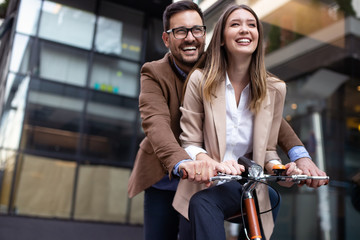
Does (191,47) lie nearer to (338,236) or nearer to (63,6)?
(338,236)

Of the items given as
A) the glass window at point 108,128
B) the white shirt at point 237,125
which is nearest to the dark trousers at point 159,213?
the white shirt at point 237,125

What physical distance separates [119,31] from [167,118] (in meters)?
11.1

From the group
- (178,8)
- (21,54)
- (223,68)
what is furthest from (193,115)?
(21,54)

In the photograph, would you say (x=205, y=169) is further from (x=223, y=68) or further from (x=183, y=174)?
(x=223, y=68)

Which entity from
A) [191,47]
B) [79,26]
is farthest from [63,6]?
[191,47]

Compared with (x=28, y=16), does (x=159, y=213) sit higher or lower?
lower

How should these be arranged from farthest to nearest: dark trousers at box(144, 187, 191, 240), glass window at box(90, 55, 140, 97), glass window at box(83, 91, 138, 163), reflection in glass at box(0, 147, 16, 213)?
glass window at box(90, 55, 140, 97)
glass window at box(83, 91, 138, 163)
reflection in glass at box(0, 147, 16, 213)
dark trousers at box(144, 187, 191, 240)

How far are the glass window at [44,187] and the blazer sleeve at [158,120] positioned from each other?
9.26 m

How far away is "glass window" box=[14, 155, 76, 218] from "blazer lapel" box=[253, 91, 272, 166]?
32.1 feet

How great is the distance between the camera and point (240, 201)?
186cm

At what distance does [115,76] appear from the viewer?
1241 cm

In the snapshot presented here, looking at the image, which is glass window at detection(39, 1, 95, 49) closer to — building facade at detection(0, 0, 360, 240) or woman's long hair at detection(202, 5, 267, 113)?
building facade at detection(0, 0, 360, 240)

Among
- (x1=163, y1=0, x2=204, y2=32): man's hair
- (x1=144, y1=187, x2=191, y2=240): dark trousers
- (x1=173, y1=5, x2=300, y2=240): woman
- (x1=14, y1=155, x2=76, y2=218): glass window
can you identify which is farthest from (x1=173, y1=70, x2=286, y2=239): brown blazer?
(x1=14, y1=155, x2=76, y2=218): glass window

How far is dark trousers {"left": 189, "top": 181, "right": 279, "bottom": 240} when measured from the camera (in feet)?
5.52
